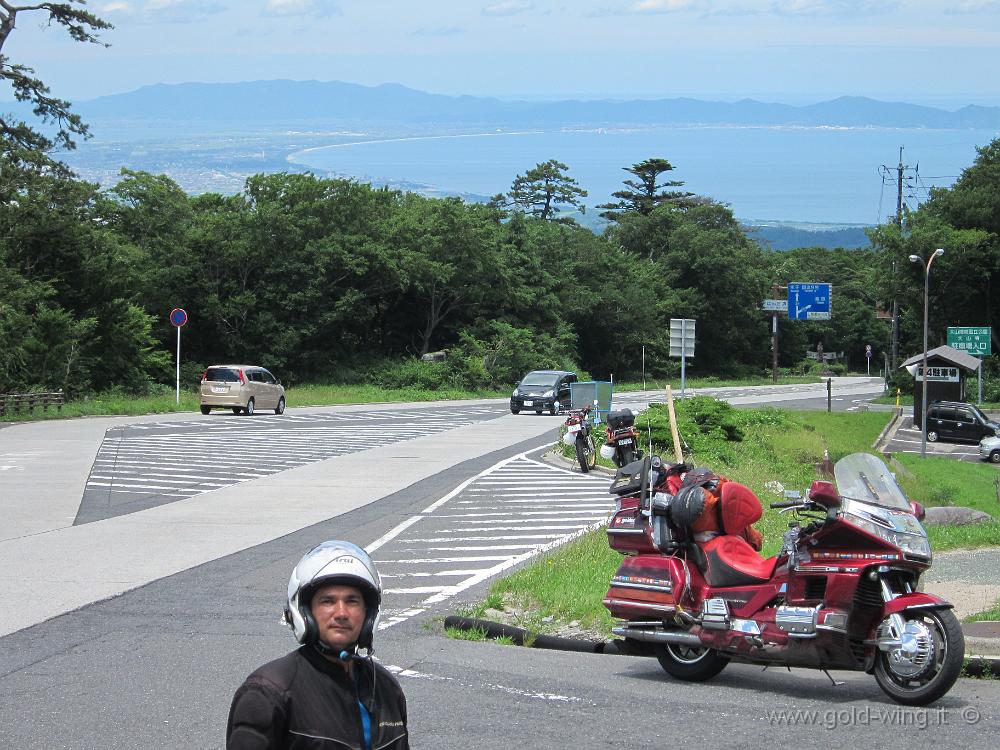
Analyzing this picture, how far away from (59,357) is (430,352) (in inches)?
1227

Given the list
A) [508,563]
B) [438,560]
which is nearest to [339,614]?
[508,563]

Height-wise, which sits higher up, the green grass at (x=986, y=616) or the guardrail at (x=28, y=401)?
the green grass at (x=986, y=616)

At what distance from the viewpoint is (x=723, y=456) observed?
88.3ft

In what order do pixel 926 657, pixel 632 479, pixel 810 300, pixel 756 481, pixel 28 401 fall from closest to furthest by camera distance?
1. pixel 926 657
2. pixel 632 479
3. pixel 756 481
4. pixel 28 401
5. pixel 810 300

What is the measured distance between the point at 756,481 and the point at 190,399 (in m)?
33.2

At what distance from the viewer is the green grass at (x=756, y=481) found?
10.8m

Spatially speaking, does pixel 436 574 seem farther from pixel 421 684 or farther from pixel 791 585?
pixel 791 585

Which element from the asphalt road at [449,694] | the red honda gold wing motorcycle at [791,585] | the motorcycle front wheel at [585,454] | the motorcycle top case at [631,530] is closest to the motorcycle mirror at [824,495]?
the red honda gold wing motorcycle at [791,585]

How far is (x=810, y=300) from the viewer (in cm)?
8650

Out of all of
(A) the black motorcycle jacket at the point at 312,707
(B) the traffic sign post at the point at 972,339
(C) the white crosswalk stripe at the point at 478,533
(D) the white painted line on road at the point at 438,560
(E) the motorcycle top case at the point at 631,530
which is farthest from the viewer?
(B) the traffic sign post at the point at 972,339

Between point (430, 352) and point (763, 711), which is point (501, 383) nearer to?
point (430, 352)

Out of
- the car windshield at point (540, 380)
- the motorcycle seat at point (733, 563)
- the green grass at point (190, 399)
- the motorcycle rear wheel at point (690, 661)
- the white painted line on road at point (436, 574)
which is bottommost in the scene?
the green grass at point (190, 399)

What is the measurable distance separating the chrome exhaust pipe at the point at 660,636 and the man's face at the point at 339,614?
5.00m

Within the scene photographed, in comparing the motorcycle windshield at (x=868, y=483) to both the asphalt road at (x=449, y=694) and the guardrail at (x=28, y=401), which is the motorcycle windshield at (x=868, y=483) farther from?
the guardrail at (x=28, y=401)
